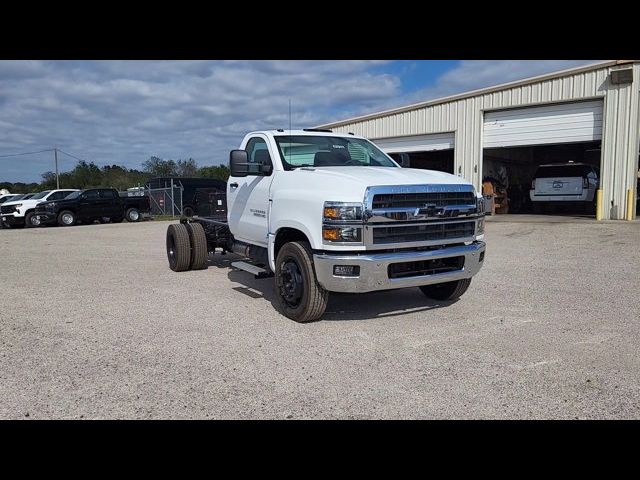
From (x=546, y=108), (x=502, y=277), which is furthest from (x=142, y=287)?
(x=546, y=108)

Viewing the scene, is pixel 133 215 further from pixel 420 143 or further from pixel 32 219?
pixel 420 143

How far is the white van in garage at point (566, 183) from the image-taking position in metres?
19.1

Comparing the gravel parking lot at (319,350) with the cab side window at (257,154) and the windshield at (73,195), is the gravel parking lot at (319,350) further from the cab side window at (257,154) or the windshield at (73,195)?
the windshield at (73,195)

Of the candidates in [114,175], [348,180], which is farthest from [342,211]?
[114,175]

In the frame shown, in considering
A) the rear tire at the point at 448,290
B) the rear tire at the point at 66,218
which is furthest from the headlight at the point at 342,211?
the rear tire at the point at 66,218

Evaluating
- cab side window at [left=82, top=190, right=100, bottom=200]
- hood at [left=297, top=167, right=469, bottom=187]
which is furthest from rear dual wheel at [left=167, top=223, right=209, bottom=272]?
cab side window at [left=82, top=190, right=100, bottom=200]

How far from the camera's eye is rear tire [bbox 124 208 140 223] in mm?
24922

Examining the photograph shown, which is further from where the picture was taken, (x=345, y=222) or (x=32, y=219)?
(x=32, y=219)

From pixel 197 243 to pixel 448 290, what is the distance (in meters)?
4.55

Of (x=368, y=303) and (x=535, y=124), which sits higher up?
(x=535, y=124)

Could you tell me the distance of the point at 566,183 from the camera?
1956 cm

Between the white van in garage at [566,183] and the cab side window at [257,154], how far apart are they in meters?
16.2

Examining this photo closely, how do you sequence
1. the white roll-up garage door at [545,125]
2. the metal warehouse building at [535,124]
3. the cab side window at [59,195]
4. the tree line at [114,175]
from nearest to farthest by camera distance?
the metal warehouse building at [535,124]
the white roll-up garage door at [545,125]
the cab side window at [59,195]
the tree line at [114,175]

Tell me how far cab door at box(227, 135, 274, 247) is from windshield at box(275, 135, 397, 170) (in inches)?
10.1
